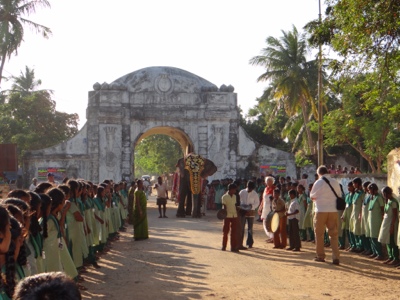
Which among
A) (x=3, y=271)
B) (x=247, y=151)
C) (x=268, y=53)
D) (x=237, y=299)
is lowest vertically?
(x=237, y=299)

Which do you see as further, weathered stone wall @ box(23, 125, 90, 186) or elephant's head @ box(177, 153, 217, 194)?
weathered stone wall @ box(23, 125, 90, 186)

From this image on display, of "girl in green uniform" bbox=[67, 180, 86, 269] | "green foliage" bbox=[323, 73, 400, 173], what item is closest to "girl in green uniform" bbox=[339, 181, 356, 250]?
"girl in green uniform" bbox=[67, 180, 86, 269]

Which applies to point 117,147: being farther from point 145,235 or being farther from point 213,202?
point 145,235

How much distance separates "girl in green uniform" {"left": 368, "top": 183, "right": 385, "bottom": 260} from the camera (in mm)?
12250

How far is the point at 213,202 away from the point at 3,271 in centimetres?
2617

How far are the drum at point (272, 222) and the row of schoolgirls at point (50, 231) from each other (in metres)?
3.62

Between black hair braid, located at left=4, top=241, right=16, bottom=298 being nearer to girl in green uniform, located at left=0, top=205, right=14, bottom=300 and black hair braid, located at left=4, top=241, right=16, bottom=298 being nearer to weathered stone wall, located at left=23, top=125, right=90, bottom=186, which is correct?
girl in green uniform, located at left=0, top=205, right=14, bottom=300

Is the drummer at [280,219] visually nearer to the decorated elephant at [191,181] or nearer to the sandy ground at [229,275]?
the sandy ground at [229,275]

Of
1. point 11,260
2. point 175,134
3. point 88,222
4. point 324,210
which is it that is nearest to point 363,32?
point 324,210

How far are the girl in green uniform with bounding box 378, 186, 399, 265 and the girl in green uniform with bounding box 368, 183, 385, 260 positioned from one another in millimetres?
534

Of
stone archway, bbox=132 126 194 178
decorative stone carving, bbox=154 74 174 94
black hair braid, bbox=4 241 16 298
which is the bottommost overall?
black hair braid, bbox=4 241 16 298

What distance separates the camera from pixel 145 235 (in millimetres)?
16109

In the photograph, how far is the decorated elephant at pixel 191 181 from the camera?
24.8m

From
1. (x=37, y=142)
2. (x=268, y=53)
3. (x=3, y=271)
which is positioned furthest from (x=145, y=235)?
(x=37, y=142)
